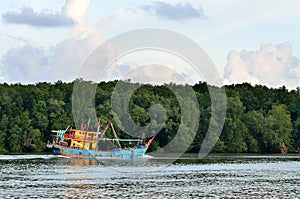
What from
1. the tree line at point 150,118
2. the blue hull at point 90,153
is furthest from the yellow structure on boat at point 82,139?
the tree line at point 150,118

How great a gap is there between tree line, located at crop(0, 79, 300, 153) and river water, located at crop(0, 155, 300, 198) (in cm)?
3972

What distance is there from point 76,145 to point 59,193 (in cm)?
5111

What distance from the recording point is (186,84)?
5394 inches

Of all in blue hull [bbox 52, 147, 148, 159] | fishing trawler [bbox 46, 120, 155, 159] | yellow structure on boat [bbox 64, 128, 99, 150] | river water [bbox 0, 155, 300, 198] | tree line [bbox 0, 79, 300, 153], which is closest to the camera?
river water [bbox 0, 155, 300, 198]

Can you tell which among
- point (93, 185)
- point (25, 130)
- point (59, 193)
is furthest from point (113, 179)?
point (25, 130)

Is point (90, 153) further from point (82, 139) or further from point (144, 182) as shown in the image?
point (144, 182)

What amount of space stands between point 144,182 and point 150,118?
6453 centimetres

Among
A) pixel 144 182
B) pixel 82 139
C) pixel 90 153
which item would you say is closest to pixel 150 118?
pixel 82 139

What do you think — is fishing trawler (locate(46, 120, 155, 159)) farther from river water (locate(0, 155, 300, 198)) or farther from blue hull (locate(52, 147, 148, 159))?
river water (locate(0, 155, 300, 198))

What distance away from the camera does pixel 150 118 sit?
397ft

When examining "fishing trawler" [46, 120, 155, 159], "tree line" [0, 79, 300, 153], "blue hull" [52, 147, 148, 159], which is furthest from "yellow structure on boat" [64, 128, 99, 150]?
"tree line" [0, 79, 300, 153]

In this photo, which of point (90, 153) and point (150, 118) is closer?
point (90, 153)

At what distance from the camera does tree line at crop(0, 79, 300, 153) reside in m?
114

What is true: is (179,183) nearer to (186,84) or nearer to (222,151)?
(222,151)
